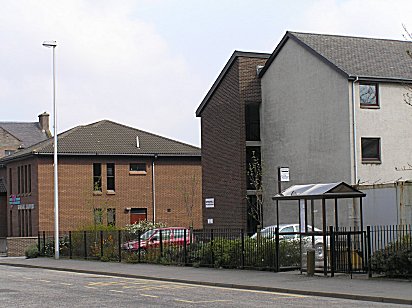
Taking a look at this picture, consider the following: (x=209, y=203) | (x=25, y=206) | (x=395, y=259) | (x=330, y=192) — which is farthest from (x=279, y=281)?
(x=25, y=206)

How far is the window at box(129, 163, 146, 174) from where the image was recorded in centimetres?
5806

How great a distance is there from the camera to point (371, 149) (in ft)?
131

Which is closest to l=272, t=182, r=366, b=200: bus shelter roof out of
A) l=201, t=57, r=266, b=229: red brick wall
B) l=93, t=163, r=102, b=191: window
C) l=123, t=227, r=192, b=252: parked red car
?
l=123, t=227, r=192, b=252: parked red car

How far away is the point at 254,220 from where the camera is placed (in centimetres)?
4550

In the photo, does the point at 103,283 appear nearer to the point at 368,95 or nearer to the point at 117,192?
the point at 368,95

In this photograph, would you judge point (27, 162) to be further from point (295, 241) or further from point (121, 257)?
point (295, 241)

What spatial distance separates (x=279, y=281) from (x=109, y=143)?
123ft

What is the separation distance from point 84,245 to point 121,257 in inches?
168

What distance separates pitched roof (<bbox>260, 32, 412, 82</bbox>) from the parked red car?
40.2 ft

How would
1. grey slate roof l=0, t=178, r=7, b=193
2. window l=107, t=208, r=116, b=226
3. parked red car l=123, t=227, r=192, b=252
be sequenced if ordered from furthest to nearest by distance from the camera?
grey slate roof l=0, t=178, r=7, b=193 → window l=107, t=208, r=116, b=226 → parked red car l=123, t=227, r=192, b=252

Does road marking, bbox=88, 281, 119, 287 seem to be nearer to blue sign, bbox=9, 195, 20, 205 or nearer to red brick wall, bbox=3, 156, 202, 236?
red brick wall, bbox=3, 156, 202, 236

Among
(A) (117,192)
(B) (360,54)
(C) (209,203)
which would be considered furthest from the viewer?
(A) (117,192)

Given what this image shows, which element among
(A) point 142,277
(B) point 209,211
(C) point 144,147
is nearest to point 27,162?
(C) point 144,147

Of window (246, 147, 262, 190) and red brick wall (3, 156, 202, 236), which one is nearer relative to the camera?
window (246, 147, 262, 190)
